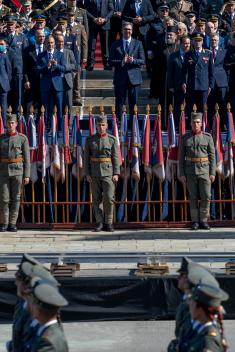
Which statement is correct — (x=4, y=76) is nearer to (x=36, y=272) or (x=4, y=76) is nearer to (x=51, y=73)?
(x=51, y=73)

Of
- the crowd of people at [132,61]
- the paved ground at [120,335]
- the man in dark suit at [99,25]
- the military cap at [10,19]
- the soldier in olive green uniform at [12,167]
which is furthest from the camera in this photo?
the man in dark suit at [99,25]

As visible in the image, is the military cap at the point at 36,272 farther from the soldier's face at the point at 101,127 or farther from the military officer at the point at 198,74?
the military officer at the point at 198,74

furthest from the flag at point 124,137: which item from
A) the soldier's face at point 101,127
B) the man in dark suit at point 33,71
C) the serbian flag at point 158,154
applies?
the man in dark suit at point 33,71

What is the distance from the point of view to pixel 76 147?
70.5 feet

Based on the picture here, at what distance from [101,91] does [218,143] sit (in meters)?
4.56

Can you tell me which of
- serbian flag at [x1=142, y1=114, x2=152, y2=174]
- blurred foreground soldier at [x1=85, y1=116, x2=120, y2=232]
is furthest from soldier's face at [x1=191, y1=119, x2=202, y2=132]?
blurred foreground soldier at [x1=85, y1=116, x2=120, y2=232]

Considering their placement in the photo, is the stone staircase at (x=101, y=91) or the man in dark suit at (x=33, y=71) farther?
the stone staircase at (x=101, y=91)

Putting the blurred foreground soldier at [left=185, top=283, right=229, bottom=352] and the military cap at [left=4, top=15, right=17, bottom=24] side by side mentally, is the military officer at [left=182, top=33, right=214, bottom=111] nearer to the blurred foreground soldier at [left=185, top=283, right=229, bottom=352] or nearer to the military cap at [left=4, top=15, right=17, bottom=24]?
the military cap at [left=4, top=15, right=17, bottom=24]

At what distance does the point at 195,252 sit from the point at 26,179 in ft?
11.7

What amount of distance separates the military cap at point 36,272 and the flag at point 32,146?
9.70 metres

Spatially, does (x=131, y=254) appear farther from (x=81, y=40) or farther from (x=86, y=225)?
(x=81, y=40)

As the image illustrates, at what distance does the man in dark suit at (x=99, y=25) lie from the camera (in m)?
26.0

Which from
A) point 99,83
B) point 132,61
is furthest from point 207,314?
point 99,83

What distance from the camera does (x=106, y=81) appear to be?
25719 mm
